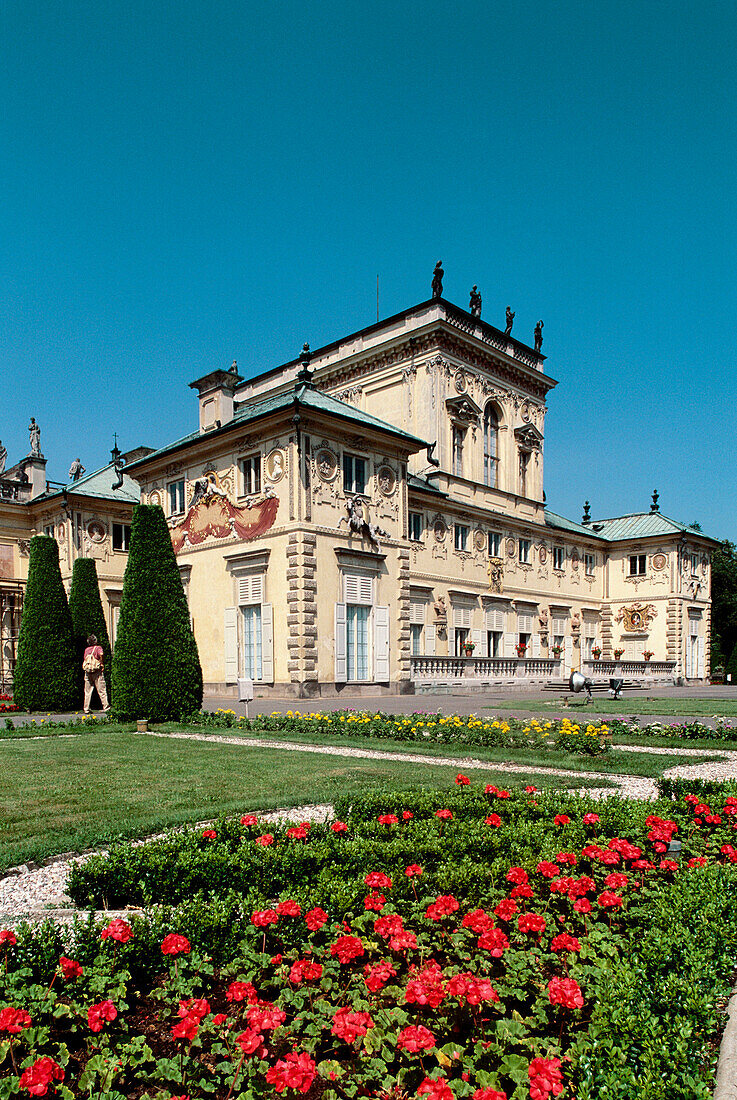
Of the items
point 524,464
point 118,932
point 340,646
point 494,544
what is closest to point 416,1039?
point 118,932

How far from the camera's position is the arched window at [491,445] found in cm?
3784

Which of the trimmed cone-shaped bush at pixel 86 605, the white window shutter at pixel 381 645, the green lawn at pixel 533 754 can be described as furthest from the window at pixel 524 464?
the green lawn at pixel 533 754

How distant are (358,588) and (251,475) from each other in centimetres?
516

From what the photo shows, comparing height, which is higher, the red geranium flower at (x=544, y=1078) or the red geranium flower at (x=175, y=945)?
the red geranium flower at (x=175, y=945)

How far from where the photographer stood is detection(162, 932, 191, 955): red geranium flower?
3249 mm

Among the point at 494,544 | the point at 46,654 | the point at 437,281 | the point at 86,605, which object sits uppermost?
the point at 437,281

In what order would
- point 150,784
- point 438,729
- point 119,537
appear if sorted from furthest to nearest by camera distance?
point 119,537 < point 438,729 < point 150,784

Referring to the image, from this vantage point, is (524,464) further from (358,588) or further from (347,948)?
(347,948)

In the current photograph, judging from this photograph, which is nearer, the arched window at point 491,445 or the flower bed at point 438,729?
the flower bed at point 438,729

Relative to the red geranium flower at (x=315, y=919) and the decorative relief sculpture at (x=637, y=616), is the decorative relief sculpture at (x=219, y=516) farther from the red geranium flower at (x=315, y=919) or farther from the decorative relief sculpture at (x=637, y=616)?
the decorative relief sculpture at (x=637, y=616)

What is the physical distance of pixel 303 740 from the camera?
13453 mm

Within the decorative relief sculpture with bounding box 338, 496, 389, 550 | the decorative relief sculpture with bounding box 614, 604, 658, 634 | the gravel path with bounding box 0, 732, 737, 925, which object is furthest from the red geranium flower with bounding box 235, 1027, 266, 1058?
the decorative relief sculpture with bounding box 614, 604, 658, 634

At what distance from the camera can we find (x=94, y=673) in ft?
65.4

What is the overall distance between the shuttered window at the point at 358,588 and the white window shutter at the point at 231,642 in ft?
12.7
